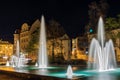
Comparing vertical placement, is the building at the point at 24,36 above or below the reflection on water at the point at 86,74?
above

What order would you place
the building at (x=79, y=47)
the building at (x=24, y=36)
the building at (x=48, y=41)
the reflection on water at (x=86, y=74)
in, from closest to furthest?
the reflection on water at (x=86, y=74) → the building at (x=48, y=41) → the building at (x=79, y=47) → the building at (x=24, y=36)

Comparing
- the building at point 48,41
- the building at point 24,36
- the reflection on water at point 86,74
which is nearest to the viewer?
the reflection on water at point 86,74

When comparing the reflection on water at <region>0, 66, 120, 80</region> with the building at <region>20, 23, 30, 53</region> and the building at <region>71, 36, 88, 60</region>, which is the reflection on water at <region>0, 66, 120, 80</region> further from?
the building at <region>20, 23, 30, 53</region>

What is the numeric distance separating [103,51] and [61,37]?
30292 mm

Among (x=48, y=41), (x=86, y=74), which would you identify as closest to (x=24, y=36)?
(x=48, y=41)

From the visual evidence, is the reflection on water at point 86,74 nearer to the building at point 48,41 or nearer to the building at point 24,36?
the building at point 48,41

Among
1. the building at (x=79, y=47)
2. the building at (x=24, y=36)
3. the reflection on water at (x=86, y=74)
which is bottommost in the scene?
the reflection on water at (x=86, y=74)

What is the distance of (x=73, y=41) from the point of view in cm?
6500

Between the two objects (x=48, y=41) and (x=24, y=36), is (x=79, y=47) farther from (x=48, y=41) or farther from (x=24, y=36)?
(x=24, y=36)

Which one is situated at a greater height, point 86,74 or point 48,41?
point 48,41

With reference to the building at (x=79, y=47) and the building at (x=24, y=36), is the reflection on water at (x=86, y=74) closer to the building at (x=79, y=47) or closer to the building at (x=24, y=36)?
the building at (x=79, y=47)

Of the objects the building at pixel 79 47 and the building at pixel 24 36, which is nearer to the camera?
the building at pixel 79 47

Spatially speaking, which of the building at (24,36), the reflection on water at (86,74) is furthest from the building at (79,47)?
the reflection on water at (86,74)

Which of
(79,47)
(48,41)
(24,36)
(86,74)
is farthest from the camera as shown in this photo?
(24,36)
